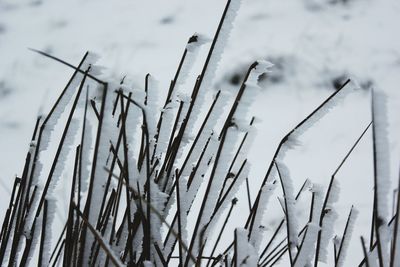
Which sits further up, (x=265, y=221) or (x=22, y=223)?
(x=265, y=221)

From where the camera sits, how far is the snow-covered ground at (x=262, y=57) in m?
1.81

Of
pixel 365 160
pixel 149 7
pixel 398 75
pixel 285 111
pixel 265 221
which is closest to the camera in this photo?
pixel 265 221

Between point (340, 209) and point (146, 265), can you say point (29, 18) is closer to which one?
point (340, 209)

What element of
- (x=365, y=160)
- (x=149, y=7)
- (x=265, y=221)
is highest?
(x=149, y=7)

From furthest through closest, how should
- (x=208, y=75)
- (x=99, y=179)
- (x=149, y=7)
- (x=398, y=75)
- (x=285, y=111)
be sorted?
(x=149, y=7), (x=398, y=75), (x=285, y=111), (x=208, y=75), (x=99, y=179)

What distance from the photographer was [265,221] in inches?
62.0

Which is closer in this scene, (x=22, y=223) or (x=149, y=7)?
(x=22, y=223)

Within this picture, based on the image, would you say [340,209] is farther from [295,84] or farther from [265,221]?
[295,84]

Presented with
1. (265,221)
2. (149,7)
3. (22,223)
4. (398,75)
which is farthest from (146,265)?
(149,7)

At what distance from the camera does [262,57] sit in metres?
2.26

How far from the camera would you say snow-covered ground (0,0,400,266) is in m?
1.81

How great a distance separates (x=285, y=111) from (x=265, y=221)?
2.14 ft

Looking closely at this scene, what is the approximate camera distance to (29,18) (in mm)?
2588

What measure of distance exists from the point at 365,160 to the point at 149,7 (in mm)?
1624
